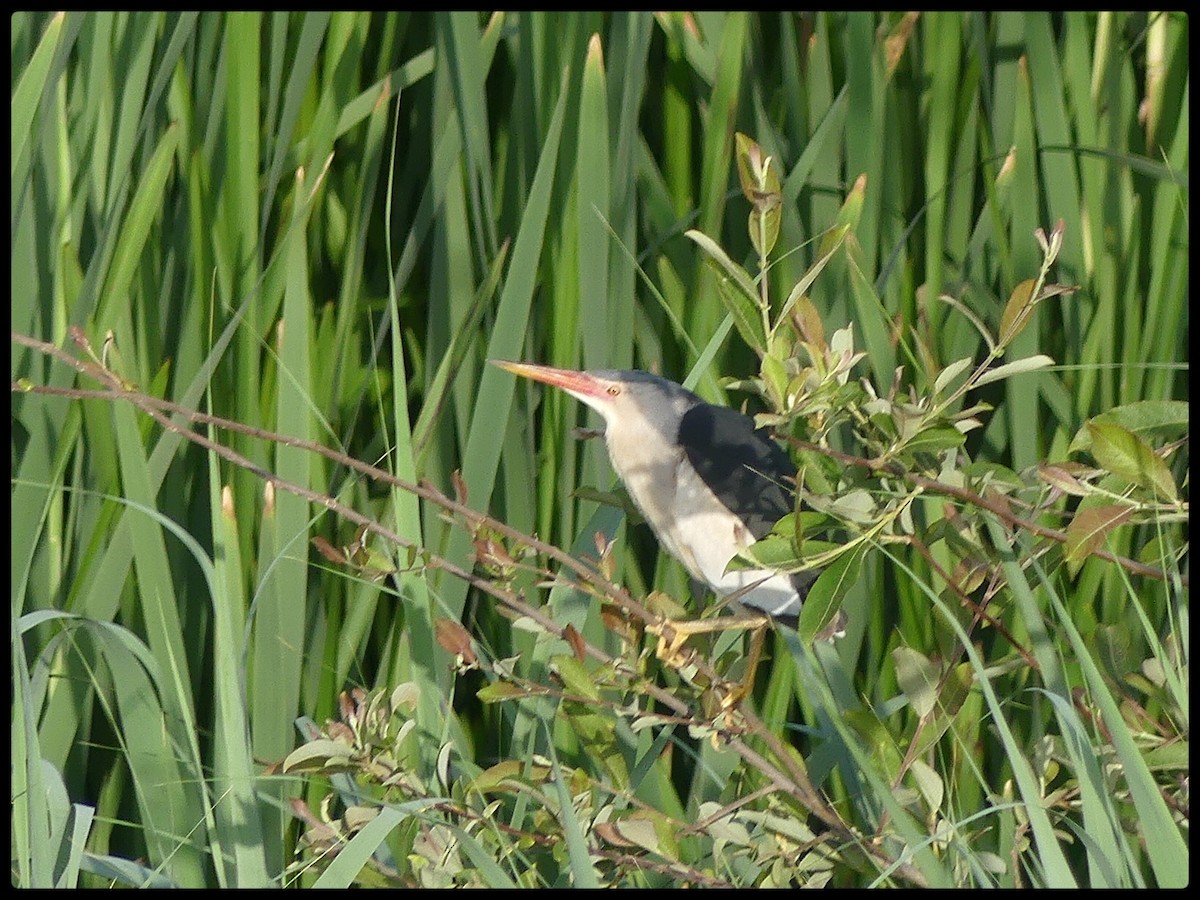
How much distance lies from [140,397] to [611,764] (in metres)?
0.44

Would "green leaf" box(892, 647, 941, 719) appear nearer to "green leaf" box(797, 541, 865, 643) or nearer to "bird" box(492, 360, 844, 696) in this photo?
"green leaf" box(797, 541, 865, 643)

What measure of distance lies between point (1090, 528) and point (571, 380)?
590mm

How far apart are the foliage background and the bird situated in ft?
0.13

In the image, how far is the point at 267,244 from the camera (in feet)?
4.77

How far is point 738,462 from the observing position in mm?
1401

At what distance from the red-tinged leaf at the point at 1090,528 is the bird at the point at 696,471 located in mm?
484

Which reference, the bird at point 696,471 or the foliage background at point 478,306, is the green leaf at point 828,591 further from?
the bird at point 696,471

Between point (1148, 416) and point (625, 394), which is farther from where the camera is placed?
point (625, 394)

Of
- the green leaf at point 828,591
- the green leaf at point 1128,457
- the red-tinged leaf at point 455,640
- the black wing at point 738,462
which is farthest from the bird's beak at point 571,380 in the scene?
the green leaf at point 1128,457

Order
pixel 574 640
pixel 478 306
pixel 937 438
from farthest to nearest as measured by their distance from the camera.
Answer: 1. pixel 478 306
2. pixel 574 640
3. pixel 937 438

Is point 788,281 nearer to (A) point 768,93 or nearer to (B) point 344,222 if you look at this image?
(A) point 768,93

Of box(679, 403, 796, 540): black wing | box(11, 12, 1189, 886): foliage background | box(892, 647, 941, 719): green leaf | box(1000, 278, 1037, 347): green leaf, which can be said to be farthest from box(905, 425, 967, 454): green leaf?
box(679, 403, 796, 540): black wing

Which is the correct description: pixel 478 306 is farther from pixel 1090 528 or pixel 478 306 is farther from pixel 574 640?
pixel 1090 528

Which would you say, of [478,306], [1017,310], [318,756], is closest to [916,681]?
[1017,310]
